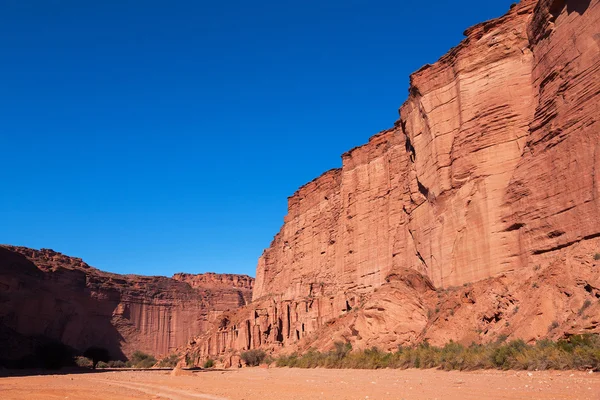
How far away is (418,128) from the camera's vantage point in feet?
117

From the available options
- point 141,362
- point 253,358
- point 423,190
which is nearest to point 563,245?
point 423,190

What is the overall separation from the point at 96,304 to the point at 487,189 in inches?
2676

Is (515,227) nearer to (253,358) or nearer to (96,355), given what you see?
(253,358)

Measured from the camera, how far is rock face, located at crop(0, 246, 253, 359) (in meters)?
60.8

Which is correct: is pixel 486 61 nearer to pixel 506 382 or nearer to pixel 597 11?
pixel 597 11

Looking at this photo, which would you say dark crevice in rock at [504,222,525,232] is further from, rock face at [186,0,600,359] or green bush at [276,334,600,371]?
green bush at [276,334,600,371]

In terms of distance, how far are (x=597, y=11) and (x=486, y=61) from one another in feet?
26.4

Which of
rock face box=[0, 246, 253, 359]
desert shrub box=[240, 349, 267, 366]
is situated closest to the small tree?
rock face box=[0, 246, 253, 359]

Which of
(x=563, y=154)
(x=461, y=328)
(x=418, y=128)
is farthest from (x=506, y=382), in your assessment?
(x=418, y=128)

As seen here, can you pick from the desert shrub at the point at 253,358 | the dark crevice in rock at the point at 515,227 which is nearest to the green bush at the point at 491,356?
the dark crevice in rock at the point at 515,227

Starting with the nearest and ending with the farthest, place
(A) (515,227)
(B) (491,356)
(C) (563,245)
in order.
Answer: (B) (491,356), (C) (563,245), (A) (515,227)

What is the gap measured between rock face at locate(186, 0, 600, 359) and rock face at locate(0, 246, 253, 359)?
33246 mm

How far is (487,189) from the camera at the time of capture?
27.2 meters

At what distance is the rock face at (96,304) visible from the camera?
200ft
